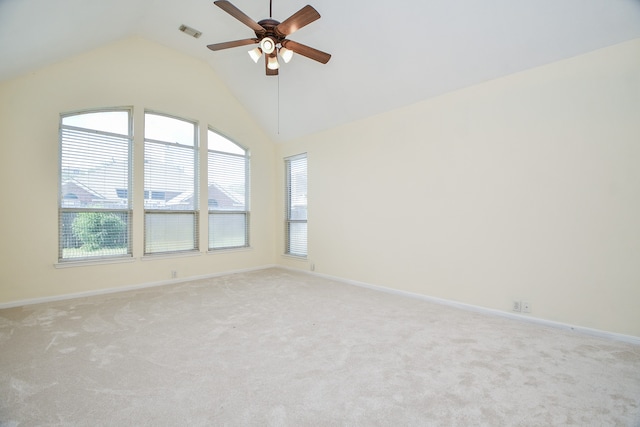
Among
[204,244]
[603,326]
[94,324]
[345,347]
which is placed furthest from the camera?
[204,244]

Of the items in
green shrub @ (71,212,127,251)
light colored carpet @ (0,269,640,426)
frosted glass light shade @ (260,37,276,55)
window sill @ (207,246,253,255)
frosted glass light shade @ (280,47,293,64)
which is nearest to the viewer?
light colored carpet @ (0,269,640,426)

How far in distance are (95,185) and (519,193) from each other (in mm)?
5435

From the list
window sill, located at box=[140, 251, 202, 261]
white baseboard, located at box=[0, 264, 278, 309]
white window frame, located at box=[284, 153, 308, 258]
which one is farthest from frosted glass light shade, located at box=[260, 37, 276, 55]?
white baseboard, located at box=[0, 264, 278, 309]

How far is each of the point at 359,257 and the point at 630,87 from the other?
11.3 feet

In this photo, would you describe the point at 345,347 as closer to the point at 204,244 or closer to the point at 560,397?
the point at 560,397

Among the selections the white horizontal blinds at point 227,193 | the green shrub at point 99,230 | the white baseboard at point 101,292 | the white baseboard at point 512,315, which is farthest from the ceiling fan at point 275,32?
the white baseboard at point 101,292


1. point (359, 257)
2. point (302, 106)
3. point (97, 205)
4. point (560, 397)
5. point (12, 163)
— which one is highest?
point (302, 106)

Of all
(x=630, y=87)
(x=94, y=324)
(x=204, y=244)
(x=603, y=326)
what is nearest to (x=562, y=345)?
(x=603, y=326)

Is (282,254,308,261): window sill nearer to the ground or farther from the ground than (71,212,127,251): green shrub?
nearer to the ground

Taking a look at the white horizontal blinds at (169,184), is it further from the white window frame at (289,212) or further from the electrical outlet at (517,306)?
the electrical outlet at (517,306)

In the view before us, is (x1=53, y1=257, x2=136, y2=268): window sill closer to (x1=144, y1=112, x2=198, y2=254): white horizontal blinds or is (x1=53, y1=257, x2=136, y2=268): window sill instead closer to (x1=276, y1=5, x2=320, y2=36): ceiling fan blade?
→ (x1=144, y1=112, x2=198, y2=254): white horizontal blinds

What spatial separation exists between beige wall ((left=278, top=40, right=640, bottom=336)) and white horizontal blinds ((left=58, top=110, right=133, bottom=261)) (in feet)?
11.9

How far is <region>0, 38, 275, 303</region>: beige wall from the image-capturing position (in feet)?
11.1

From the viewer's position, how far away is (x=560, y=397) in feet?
5.64
